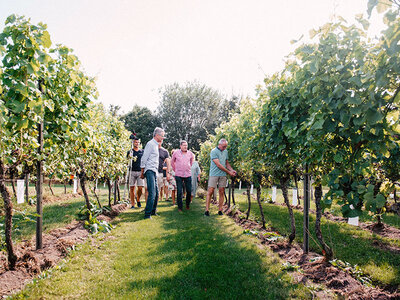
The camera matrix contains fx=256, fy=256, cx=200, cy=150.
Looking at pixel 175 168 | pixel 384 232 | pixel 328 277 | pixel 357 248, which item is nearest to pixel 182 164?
pixel 175 168

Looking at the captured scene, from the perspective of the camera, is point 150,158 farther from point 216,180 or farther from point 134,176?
point 134,176

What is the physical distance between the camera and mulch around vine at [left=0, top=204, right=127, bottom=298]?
8.20 ft

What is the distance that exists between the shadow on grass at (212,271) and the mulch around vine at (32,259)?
40.6 inches

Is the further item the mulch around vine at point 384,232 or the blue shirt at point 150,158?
the blue shirt at point 150,158

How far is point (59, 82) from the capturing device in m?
3.31

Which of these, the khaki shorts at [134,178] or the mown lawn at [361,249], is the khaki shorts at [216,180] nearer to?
the mown lawn at [361,249]

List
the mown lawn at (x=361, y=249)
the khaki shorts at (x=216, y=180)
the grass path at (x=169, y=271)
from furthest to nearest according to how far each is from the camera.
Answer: the khaki shorts at (x=216, y=180) < the mown lawn at (x=361, y=249) < the grass path at (x=169, y=271)

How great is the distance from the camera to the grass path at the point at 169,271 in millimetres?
2439

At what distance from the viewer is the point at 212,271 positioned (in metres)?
2.96

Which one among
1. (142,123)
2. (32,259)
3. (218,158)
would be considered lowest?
(32,259)

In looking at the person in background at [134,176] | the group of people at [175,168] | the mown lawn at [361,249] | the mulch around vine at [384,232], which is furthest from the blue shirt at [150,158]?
the mulch around vine at [384,232]

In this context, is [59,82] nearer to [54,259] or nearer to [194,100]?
[54,259]

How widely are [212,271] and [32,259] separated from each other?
206 cm

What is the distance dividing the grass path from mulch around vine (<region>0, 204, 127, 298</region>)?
6.8 inches
